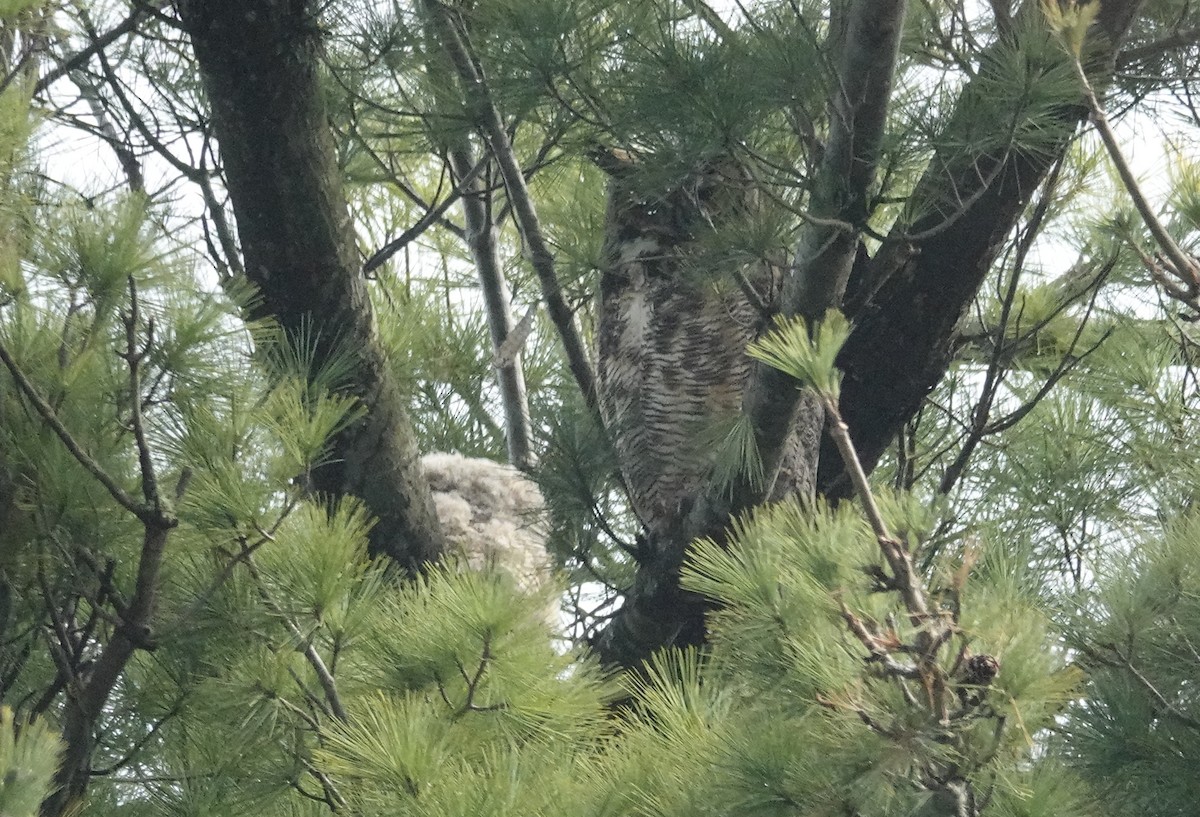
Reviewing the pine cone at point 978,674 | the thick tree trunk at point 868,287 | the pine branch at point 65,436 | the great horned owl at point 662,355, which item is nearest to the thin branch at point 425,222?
the great horned owl at point 662,355

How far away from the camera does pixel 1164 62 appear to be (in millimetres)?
1894

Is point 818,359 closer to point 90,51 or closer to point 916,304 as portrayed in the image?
point 916,304

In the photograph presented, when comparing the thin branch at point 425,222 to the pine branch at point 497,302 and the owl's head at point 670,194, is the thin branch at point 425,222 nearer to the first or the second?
the pine branch at point 497,302

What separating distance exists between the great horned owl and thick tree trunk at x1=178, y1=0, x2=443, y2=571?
0.40 metres

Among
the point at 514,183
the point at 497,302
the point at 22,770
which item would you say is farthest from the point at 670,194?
the point at 22,770

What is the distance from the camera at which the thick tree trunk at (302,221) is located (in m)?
1.79

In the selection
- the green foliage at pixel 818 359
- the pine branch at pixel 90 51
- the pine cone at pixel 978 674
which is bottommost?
the pine cone at pixel 978 674

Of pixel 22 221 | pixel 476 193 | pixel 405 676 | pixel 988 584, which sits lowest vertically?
pixel 988 584

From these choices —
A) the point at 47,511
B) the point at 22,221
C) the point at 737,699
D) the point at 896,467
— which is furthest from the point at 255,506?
the point at 896,467

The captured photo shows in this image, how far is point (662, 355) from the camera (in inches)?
87.7

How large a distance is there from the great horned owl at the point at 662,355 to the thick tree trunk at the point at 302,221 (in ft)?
1.30

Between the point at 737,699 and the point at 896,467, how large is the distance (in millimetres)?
1488

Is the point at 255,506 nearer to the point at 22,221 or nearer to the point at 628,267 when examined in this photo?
the point at 22,221

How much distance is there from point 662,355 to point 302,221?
0.67 metres
